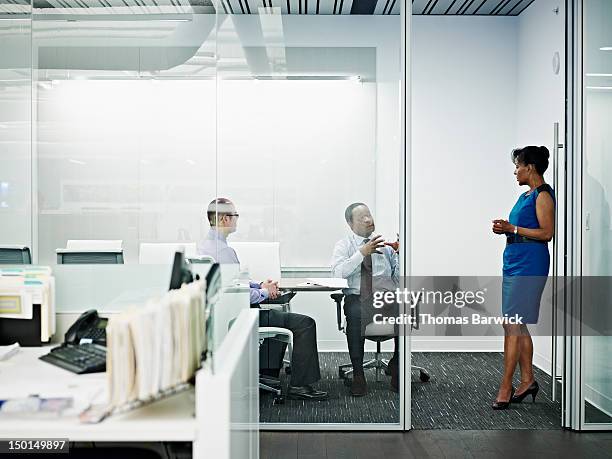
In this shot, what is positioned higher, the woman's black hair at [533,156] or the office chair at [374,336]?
the woman's black hair at [533,156]

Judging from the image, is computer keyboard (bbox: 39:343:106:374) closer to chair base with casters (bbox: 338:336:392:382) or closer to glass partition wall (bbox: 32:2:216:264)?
glass partition wall (bbox: 32:2:216:264)

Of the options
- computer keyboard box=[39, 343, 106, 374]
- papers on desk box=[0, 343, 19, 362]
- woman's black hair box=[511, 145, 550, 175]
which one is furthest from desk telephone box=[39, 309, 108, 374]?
woman's black hair box=[511, 145, 550, 175]

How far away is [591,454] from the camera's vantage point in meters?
4.15

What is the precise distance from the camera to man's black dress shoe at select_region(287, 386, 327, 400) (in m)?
4.52

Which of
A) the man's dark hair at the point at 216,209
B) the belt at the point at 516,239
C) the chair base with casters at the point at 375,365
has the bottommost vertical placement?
the chair base with casters at the point at 375,365

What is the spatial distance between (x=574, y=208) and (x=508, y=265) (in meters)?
0.50

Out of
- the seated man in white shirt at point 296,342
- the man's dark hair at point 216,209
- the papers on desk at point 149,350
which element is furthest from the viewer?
the seated man in white shirt at point 296,342

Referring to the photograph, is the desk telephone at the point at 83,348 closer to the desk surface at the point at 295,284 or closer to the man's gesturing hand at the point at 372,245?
the desk surface at the point at 295,284

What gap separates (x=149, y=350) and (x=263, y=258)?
2501mm

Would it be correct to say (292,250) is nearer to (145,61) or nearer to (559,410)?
(145,61)

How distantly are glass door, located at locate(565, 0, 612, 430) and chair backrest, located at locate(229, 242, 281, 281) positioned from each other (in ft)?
5.72

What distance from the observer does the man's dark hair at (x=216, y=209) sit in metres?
3.86

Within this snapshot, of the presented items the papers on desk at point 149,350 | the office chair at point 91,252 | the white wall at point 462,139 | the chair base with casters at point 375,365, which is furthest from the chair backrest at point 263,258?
the papers on desk at point 149,350

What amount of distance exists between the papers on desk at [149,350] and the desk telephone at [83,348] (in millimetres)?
522
